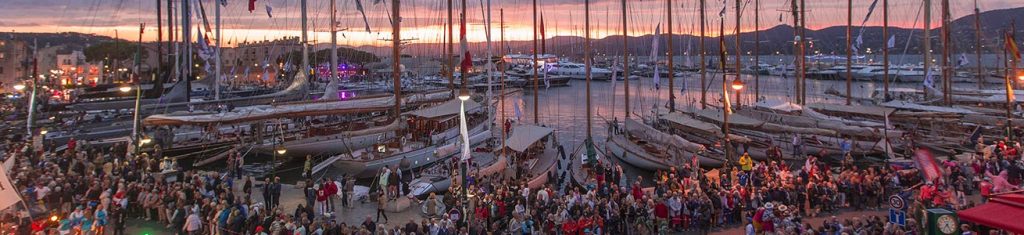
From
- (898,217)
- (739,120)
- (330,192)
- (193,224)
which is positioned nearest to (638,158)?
(739,120)

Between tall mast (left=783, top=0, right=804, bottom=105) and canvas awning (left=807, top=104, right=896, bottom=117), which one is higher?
tall mast (left=783, top=0, right=804, bottom=105)

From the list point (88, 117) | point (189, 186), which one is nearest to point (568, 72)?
point (88, 117)

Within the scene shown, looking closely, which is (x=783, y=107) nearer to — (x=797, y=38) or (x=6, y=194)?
(x=797, y=38)

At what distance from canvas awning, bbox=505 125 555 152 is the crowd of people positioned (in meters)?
3.54

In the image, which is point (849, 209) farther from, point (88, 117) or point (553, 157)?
point (88, 117)

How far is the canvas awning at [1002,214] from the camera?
8.84 metres

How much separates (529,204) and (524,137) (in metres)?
8.76

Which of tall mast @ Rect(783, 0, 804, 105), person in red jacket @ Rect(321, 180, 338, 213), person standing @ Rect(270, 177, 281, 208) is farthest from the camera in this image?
tall mast @ Rect(783, 0, 804, 105)

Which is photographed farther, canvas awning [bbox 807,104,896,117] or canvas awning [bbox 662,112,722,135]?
canvas awning [bbox 807,104,896,117]

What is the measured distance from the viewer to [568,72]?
13325 cm

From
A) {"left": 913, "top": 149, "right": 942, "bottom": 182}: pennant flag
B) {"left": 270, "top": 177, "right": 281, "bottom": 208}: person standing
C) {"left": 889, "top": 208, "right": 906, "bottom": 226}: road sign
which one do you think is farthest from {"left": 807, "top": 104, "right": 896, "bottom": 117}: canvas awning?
{"left": 270, "top": 177, "right": 281, "bottom": 208}: person standing

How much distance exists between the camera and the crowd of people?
49.8 feet

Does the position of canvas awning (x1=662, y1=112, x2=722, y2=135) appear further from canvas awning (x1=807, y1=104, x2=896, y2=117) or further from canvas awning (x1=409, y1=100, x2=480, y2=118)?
canvas awning (x1=409, y1=100, x2=480, y2=118)

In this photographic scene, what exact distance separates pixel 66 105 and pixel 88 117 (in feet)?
4.83
